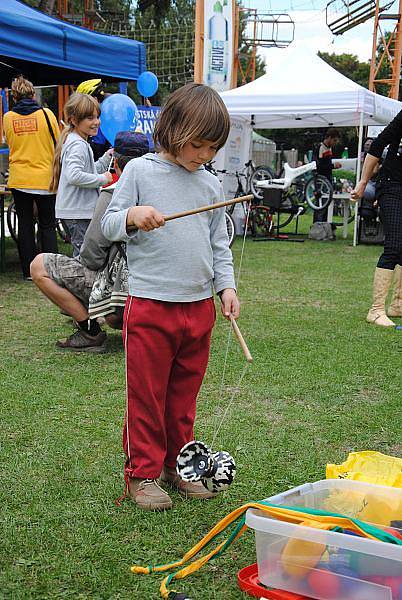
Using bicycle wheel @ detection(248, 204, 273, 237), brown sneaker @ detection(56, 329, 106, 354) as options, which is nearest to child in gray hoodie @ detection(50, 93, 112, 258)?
brown sneaker @ detection(56, 329, 106, 354)

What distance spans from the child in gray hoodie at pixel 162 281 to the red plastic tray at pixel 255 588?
521mm

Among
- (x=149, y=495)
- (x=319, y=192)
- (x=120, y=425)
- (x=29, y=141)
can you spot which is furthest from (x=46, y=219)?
A: (x=319, y=192)

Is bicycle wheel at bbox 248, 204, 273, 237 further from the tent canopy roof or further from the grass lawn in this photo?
the grass lawn

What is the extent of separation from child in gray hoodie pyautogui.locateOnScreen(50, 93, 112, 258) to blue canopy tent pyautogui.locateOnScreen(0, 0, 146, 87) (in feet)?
6.64

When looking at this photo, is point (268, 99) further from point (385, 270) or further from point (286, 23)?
point (286, 23)

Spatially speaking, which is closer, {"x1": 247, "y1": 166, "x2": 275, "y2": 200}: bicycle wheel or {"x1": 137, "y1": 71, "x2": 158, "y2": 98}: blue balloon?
{"x1": 137, "y1": 71, "x2": 158, "y2": 98}: blue balloon

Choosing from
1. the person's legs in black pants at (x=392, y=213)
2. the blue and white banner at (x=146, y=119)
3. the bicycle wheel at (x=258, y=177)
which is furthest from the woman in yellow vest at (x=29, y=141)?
the bicycle wheel at (x=258, y=177)

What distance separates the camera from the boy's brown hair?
2.33 metres

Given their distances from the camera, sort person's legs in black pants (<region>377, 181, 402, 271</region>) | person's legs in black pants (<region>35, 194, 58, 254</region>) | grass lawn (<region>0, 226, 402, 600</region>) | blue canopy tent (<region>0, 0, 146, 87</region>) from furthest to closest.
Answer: person's legs in black pants (<region>35, 194, 58, 254</region>), blue canopy tent (<region>0, 0, 146, 87</region>), person's legs in black pants (<region>377, 181, 402, 271</region>), grass lawn (<region>0, 226, 402, 600</region>)

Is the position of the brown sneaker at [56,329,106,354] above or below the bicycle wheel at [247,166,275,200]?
below

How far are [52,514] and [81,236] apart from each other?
9.91 ft

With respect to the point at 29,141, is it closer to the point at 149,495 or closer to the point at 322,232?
the point at 149,495

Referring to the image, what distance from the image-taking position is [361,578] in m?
1.85

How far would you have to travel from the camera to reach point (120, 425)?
3373mm
